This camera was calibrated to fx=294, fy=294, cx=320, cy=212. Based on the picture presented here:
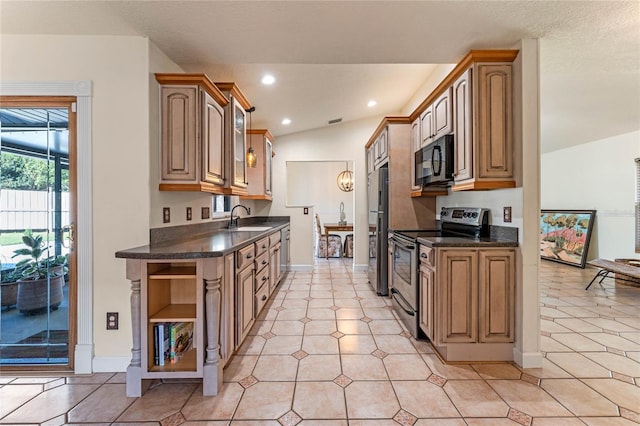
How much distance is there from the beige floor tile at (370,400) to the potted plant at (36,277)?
224 centimetres

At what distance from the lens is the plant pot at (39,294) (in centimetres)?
220

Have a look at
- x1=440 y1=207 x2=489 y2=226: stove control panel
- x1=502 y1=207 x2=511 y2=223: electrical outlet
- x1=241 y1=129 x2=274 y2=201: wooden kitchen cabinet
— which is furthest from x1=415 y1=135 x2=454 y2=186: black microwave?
x1=241 y1=129 x2=274 y2=201: wooden kitchen cabinet

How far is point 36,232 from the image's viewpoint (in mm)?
2199

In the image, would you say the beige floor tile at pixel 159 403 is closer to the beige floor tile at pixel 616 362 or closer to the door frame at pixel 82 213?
the door frame at pixel 82 213

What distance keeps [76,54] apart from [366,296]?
3760 mm

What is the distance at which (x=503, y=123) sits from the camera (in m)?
2.24

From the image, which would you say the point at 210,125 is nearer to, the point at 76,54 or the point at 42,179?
the point at 76,54

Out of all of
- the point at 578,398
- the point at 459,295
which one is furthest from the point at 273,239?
the point at 578,398

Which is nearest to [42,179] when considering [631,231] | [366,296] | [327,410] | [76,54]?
[76,54]

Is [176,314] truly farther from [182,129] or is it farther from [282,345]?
[182,129]

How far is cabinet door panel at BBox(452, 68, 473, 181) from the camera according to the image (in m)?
2.26

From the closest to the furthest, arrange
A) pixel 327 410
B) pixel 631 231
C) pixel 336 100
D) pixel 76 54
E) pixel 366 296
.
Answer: pixel 327 410, pixel 76 54, pixel 366 296, pixel 336 100, pixel 631 231

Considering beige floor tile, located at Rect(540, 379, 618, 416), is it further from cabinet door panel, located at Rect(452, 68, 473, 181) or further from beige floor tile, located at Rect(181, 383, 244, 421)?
beige floor tile, located at Rect(181, 383, 244, 421)

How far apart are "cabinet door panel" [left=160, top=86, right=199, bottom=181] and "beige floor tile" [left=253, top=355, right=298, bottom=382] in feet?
4.97
